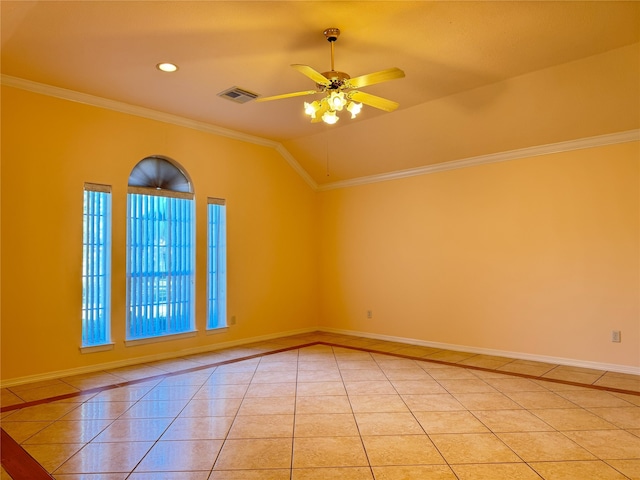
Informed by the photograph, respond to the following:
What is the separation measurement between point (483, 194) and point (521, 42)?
2.19m

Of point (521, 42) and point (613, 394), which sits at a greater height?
point (521, 42)

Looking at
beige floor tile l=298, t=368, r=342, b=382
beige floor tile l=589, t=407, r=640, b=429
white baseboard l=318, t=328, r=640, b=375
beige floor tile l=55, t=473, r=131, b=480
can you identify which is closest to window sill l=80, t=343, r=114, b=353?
beige floor tile l=298, t=368, r=342, b=382

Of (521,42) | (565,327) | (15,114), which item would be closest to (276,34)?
(521,42)

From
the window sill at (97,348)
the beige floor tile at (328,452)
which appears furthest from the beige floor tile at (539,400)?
the window sill at (97,348)

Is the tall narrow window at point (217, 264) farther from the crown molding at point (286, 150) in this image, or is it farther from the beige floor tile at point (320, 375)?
the beige floor tile at point (320, 375)

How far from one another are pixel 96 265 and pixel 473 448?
158 inches

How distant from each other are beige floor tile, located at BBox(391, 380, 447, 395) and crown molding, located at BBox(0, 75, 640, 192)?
112 inches

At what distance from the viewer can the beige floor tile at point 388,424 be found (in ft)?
9.47

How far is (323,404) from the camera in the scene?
11.3 feet

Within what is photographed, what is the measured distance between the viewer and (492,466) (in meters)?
2.40

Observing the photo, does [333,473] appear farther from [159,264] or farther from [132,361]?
[159,264]

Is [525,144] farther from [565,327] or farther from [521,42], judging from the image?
[565,327]

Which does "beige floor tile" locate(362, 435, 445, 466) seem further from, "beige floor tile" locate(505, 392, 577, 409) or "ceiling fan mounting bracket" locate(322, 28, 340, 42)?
"ceiling fan mounting bracket" locate(322, 28, 340, 42)

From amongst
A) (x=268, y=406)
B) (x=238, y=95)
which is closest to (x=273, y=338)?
(x=268, y=406)
